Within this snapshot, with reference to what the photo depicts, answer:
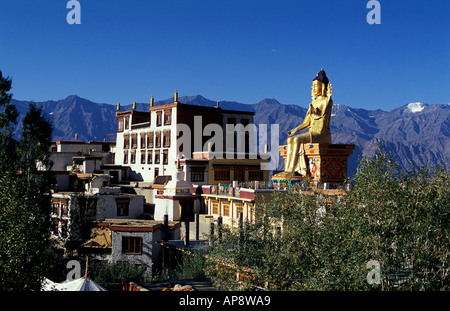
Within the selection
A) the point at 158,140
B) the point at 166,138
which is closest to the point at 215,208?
the point at 166,138

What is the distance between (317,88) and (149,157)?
2442 centimetres

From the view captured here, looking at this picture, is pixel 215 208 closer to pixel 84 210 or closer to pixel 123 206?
pixel 123 206

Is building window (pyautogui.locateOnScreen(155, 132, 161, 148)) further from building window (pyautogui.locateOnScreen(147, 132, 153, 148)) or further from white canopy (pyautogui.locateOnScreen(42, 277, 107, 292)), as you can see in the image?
white canopy (pyautogui.locateOnScreen(42, 277, 107, 292))

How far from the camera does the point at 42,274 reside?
744 inches

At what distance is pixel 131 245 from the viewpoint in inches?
1233

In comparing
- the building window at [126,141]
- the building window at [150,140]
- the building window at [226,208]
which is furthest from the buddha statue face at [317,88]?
the building window at [126,141]

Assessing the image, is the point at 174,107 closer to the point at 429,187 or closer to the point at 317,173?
the point at 317,173

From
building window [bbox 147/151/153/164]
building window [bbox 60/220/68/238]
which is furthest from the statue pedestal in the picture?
building window [bbox 147/151/153/164]

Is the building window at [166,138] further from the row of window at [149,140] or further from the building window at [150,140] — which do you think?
the building window at [150,140]

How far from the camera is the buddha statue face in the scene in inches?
1533

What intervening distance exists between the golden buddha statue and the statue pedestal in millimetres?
549

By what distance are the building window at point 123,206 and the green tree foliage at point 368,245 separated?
66.6 ft

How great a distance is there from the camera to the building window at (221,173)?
47.7 meters
